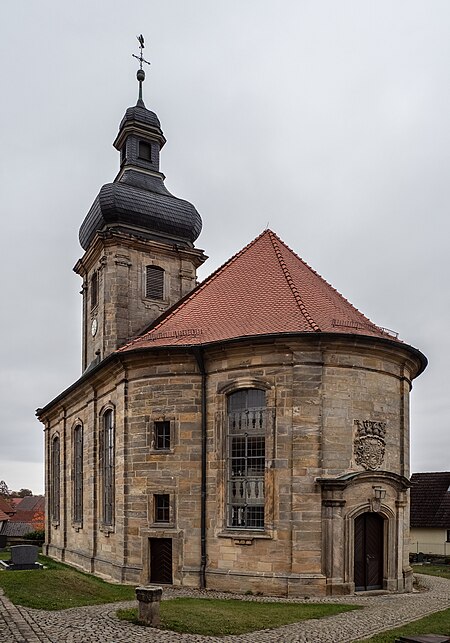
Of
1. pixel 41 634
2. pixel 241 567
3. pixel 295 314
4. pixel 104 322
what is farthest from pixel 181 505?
A: pixel 104 322

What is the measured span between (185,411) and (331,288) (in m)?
6.98

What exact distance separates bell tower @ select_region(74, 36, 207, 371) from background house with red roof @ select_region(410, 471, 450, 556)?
20.7 m

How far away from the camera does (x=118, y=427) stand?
20.4 metres

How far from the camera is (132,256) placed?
27234 mm

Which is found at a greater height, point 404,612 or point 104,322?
point 104,322

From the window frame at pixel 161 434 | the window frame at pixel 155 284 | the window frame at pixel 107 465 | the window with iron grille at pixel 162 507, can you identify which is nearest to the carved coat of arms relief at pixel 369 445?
the window frame at pixel 161 434

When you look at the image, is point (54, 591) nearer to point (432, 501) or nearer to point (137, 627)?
point (137, 627)

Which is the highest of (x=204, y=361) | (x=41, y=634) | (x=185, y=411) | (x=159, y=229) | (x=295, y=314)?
(x=159, y=229)

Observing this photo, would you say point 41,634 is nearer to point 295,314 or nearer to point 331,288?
point 295,314

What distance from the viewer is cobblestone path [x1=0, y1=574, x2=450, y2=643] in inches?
423

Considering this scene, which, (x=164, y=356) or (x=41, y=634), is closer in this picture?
(x=41, y=634)

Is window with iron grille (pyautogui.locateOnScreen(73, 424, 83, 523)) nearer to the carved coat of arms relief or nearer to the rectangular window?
the rectangular window

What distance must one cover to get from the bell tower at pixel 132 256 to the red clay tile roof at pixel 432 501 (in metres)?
19.0

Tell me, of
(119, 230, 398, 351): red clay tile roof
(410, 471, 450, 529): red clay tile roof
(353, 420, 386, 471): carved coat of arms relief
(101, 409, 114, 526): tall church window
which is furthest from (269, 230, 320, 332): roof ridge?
(410, 471, 450, 529): red clay tile roof
